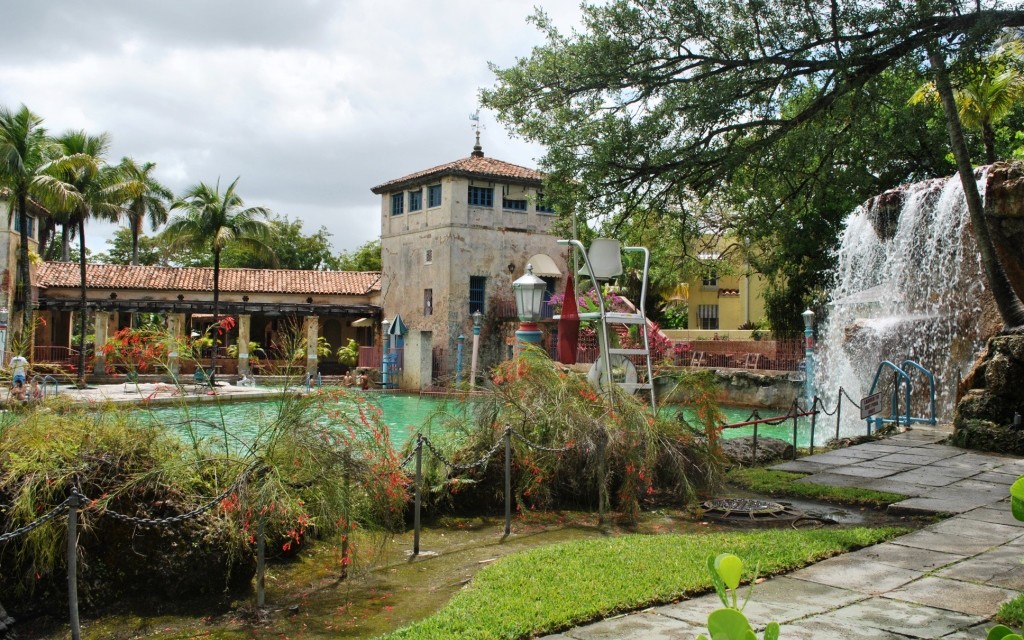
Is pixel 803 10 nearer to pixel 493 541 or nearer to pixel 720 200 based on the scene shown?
pixel 720 200

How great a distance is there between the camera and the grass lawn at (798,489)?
847cm

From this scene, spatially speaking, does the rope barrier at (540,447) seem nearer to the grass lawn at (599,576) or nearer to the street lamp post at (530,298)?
the grass lawn at (599,576)

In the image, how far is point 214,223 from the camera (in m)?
36.6

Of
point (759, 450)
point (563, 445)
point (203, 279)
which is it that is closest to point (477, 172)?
point (203, 279)

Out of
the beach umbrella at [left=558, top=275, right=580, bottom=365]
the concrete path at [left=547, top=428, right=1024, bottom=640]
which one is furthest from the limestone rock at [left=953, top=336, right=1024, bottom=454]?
the beach umbrella at [left=558, top=275, right=580, bottom=365]

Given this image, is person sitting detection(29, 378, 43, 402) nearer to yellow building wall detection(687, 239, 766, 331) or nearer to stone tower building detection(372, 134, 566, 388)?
stone tower building detection(372, 134, 566, 388)

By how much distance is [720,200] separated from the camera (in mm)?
14625

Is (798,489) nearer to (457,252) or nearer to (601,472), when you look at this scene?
(601,472)

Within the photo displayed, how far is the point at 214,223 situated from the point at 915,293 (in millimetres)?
28763

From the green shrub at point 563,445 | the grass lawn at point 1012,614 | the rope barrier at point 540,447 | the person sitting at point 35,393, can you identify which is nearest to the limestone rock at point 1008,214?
the green shrub at point 563,445

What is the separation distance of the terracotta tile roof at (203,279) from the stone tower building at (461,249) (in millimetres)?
4563

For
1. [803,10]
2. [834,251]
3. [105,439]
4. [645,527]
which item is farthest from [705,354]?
[105,439]

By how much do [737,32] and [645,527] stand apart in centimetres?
624

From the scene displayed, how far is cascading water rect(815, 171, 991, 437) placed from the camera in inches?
644
